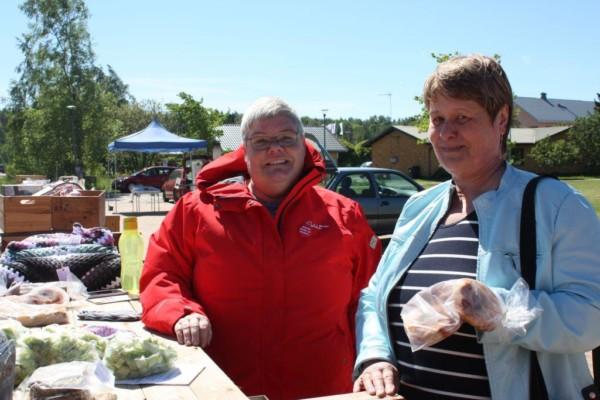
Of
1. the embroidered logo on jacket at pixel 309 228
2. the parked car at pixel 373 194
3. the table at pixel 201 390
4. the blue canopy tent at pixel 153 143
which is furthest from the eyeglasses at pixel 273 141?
the blue canopy tent at pixel 153 143

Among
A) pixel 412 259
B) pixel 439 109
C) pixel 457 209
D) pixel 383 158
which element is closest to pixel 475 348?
pixel 412 259

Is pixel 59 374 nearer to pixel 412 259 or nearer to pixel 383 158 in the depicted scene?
pixel 412 259

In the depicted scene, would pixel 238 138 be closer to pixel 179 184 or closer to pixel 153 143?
pixel 179 184

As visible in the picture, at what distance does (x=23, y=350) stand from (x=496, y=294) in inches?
58.9

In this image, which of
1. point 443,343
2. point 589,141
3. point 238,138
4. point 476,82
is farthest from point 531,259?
point 238,138

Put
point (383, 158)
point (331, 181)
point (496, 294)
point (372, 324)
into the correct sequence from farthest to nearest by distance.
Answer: point (383, 158), point (331, 181), point (372, 324), point (496, 294)

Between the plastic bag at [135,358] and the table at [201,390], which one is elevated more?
the plastic bag at [135,358]

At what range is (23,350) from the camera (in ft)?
6.22

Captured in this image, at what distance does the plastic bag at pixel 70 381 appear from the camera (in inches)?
63.7

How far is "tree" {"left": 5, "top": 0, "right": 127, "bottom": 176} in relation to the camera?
120 ft

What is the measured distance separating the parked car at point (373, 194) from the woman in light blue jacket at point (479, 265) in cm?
916

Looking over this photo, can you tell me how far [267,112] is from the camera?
2.65 metres

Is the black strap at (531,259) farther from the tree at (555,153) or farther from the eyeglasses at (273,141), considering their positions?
the tree at (555,153)

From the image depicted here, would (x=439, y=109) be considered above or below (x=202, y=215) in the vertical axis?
above
